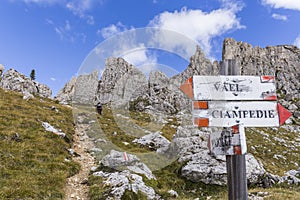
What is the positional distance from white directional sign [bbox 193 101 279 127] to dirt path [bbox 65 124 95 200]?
26.6 feet

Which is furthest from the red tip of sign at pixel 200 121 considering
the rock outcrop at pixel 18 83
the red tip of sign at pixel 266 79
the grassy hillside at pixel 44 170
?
the rock outcrop at pixel 18 83

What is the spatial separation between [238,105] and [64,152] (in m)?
13.7

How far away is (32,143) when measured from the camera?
599 inches

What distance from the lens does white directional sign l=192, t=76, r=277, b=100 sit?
4.62 meters

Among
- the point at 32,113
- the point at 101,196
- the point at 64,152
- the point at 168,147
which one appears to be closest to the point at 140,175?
the point at 101,196

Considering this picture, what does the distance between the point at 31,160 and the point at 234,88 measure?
40.7 ft

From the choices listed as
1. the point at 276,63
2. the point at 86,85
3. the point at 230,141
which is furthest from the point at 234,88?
the point at 276,63

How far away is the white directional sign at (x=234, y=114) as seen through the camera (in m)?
4.51

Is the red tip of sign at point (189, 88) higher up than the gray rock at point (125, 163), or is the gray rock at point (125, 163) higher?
the red tip of sign at point (189, 88)

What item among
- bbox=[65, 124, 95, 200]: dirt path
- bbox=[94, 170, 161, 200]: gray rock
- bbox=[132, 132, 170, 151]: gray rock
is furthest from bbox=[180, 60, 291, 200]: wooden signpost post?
bbox=[132, 132, 170, 151]: gray rock

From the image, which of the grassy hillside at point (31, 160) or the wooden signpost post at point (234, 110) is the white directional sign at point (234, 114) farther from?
the grassy hillside at point (31, 160)

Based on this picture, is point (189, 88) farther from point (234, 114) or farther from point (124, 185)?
point (124, 185)

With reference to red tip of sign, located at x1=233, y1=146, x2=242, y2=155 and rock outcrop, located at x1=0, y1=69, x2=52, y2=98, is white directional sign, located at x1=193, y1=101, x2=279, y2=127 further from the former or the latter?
rock outcrop, located at x1=0, y1=69, x2=52, y2=98

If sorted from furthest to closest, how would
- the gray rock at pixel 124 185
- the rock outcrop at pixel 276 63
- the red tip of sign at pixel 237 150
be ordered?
the rock outcrop at pixel 276 63
the gray rock at pixel 124 185
the red tip of sign at pixel 237 150
